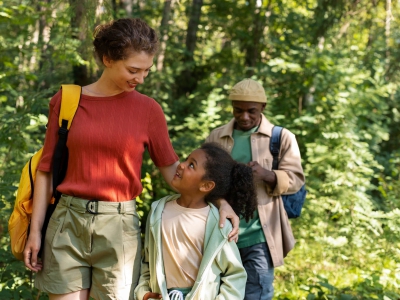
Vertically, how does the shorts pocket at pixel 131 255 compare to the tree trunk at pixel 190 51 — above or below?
below

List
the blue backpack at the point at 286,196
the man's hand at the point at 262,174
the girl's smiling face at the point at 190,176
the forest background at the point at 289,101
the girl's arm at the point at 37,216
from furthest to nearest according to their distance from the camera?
the forest background at the point at 289,101 → the blue backpack at the point at 286,196 → the man's hand at the point at 262,174 → the girl's smiling face at the point at 190,176 → the girl's arm at the point at 37,216

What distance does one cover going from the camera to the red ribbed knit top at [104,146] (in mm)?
2691

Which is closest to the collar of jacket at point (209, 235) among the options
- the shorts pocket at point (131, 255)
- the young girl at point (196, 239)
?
the young girl at point (196, 239)

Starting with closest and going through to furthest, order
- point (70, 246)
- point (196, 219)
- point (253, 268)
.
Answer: point (70, 246) → point (196, 219) → point (253, 268)

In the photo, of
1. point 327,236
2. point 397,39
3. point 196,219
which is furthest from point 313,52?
point 196,219

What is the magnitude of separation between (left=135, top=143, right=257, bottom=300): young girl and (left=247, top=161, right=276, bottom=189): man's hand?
546 millimetres

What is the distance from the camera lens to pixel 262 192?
389cm

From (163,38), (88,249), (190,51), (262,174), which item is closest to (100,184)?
(88,249)

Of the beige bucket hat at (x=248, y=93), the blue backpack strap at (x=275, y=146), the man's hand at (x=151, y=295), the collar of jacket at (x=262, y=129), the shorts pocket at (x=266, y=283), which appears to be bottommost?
the shorts pocket at (x=266, y=283)

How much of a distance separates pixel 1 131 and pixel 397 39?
10.5m

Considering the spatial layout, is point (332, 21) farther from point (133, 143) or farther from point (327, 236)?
point (133, 143)

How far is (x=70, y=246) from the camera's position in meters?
2.70

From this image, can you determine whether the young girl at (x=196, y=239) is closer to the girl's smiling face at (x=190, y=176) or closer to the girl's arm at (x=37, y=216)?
the girl's smiling face at (x=190, y=176)

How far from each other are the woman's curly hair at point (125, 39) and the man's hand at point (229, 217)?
945 millimetres
